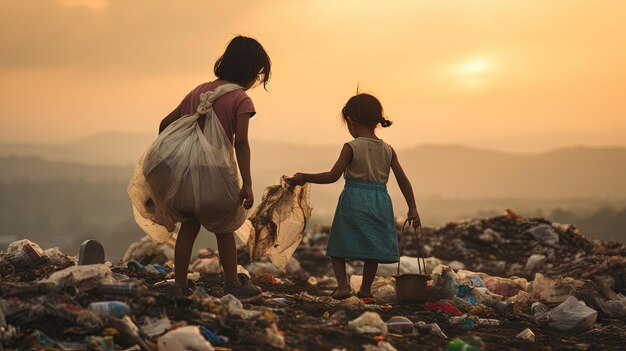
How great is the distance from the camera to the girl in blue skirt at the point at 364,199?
283 inches

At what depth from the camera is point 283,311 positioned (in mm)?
5941

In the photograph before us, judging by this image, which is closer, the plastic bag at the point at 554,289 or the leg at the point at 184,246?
the leg at the point at 184,246

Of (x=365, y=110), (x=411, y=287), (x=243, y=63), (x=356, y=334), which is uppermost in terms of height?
(x=243, y=63)

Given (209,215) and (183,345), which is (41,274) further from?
(183,345)

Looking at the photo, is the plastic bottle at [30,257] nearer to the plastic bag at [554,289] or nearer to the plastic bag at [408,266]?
the plastic bag at [554,289]

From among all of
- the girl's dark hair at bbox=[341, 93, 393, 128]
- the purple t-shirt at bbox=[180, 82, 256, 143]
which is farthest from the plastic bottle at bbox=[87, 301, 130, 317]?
the girl's dark hair at bbox=[341, 93, 393, 128]

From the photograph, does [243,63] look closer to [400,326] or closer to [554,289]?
[400,326]

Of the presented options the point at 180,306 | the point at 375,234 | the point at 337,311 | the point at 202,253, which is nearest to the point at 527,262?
the point at 202,253

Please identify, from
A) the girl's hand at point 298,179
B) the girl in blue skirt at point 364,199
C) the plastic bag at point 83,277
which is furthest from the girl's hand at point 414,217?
the plastic bag at point 83,277

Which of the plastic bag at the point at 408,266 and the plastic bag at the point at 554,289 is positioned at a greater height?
the plastic bag at the point at 554,289

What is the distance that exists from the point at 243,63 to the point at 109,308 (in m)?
2.23

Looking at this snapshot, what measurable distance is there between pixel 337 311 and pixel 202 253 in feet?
24.3

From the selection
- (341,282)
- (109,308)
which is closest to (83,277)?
(109,308)

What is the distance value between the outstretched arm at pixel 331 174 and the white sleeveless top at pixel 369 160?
0.06 meters
